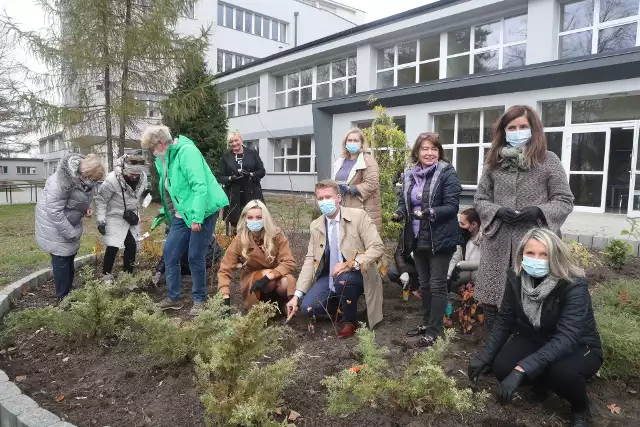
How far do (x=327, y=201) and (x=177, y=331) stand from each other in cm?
156

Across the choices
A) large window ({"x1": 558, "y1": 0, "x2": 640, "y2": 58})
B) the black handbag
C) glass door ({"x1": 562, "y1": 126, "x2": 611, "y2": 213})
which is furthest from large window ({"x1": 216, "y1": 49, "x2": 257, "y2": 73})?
the black handbag

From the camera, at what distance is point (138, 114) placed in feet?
37.4

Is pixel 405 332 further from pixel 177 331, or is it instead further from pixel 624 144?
pixel 624 144

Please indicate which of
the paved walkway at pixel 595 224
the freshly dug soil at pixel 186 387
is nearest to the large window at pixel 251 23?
the paved walkway at pixel 595 224

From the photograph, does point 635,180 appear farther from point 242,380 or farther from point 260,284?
point 242,380

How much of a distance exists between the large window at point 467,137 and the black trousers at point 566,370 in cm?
1150

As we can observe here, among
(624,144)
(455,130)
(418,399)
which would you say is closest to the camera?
(418,399)

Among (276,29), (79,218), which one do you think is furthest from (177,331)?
(276,29)

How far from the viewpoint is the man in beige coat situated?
3.75 m

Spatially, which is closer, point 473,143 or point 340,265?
point 340,265

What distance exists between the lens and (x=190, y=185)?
4168 millimetres

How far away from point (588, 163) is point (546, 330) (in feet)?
35.0

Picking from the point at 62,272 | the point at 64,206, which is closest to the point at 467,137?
the point at 64,206

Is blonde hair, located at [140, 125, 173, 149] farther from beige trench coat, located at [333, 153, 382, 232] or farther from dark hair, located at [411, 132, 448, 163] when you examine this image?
dark hair, located at [411, 132, 448, 163]
